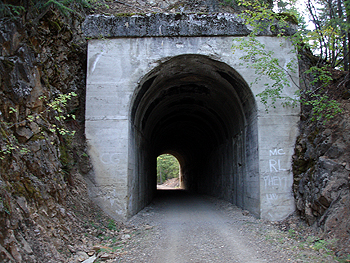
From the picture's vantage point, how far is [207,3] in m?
12.6

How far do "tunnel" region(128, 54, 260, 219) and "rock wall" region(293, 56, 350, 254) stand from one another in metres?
1.32

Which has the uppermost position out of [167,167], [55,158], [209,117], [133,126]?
[209,117]

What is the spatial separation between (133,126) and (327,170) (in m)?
5.89

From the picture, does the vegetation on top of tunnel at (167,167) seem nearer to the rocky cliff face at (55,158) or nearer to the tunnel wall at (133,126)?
the tunnel wall at (133,126)

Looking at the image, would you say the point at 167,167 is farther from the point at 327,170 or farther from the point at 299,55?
the point at 327,170

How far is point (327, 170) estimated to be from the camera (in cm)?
668

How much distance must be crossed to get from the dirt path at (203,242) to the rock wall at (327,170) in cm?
93

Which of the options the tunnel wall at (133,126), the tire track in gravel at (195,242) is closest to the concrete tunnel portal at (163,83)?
the tunnel wall at (133,126)

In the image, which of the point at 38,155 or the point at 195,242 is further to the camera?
the point at 195,242

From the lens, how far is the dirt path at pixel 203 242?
539 cm

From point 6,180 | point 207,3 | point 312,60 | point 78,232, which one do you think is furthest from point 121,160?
point 207,3

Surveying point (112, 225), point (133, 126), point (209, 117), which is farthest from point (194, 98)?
point (112, 225)

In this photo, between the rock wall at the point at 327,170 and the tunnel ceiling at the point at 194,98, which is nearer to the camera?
the rock wall at the point at 327,170

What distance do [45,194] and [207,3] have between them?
36.2 feet
